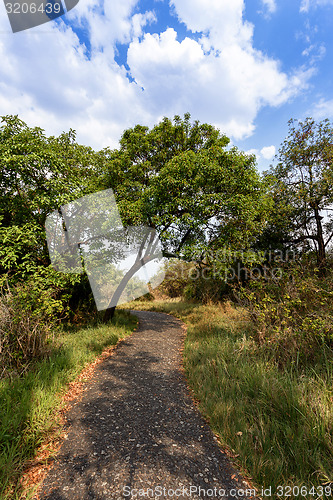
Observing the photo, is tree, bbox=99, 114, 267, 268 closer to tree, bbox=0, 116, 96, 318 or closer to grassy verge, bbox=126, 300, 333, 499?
tree, bbox=0, 116, 96, 318

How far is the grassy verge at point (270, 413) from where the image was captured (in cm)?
275

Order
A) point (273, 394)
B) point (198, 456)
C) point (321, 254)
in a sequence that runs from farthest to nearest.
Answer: point (321, 254) → point (273, 394) → point (198, 456)

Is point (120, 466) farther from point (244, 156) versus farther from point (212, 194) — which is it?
point (244, 156)

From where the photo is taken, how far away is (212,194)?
880 cm

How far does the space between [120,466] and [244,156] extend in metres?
11.5

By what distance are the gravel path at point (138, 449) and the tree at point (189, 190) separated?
17.5ft

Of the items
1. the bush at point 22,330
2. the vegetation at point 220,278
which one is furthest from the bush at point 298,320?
the bush at point 22,330

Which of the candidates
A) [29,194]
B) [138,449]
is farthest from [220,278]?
[29,194]

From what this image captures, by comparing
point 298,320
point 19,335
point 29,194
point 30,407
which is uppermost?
point 29,194

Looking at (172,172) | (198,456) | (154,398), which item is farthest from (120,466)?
(172,172)

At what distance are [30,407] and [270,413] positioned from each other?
4.35 metres

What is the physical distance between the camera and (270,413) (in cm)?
373

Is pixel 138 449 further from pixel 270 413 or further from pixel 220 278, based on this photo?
pixel 220 278

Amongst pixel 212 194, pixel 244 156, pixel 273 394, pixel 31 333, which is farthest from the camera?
pixel 244 156
